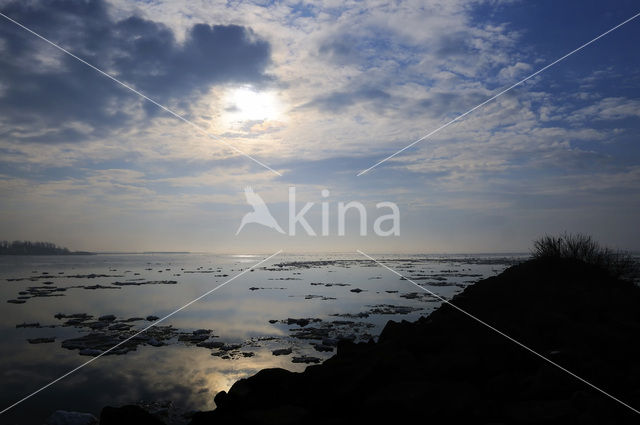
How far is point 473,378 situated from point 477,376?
12 cm

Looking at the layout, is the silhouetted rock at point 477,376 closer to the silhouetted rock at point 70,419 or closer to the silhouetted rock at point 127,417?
the silhouetted rock at point 127,417

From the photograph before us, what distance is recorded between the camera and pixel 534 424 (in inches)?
186

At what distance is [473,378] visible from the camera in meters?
6.55

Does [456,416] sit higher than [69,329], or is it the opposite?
[456,416]

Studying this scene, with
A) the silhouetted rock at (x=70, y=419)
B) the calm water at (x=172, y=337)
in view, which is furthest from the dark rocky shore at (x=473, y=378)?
the calm water at (x=172, y=337)

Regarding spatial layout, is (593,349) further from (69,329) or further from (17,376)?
(69,329)

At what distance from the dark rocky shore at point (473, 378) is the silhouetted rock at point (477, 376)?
17 millimetres

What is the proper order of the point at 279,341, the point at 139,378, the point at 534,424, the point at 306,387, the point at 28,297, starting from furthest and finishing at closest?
the point at 28,297 → the point at 279,341 → the point at 139,378 → the point at 306,387 → the point at 534,424

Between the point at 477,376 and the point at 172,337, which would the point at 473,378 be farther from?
the point at 172,337

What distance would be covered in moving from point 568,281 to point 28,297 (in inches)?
1268

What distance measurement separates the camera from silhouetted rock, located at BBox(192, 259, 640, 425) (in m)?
4.98

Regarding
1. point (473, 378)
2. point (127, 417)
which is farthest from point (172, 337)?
point (473, 378)

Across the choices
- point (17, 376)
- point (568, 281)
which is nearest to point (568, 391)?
point (568, 281)

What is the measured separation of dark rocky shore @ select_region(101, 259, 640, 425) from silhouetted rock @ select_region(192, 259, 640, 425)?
17 mm
